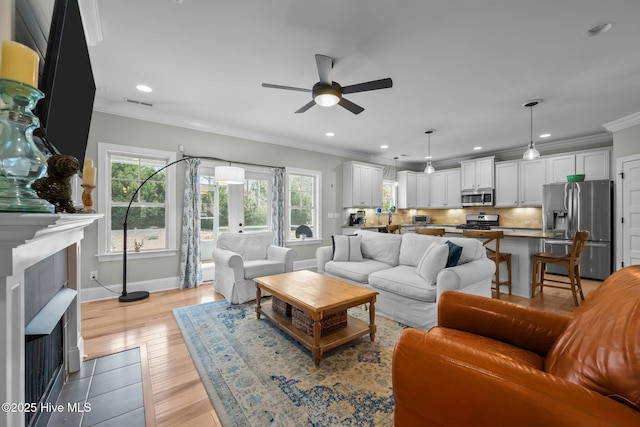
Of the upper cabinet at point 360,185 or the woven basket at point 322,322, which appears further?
the upper cabinet at point 360,185

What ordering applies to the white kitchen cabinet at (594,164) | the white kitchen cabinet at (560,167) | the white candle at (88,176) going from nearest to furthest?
1. the white candle at (88,176)
2. the white kitchen cabinet at (594,164)
3. the white kitchen cabinet at (560,167)

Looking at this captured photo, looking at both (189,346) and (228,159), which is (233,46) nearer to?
(228,159)

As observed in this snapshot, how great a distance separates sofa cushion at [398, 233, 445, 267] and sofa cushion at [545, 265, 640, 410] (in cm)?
212

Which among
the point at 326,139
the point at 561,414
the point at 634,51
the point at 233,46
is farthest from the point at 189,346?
the point at 634,51

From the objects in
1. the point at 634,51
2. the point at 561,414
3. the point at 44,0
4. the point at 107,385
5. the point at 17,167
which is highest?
the point at 634,51

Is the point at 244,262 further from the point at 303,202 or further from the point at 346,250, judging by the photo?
the point at 303,202

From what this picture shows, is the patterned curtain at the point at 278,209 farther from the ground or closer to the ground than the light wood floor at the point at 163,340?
farther from the ground

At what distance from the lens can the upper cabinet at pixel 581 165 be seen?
4.95m

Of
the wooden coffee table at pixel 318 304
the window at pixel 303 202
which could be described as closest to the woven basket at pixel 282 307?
the wooden coffee table at pixel 318 304

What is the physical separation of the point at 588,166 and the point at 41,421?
8.13 metres

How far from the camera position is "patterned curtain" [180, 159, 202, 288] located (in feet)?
13.6

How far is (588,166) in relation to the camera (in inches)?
203

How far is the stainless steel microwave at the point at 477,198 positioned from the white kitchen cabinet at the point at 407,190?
4.33ft

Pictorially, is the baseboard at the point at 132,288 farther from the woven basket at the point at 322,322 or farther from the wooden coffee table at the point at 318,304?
the woven basket at the point at 322,322
